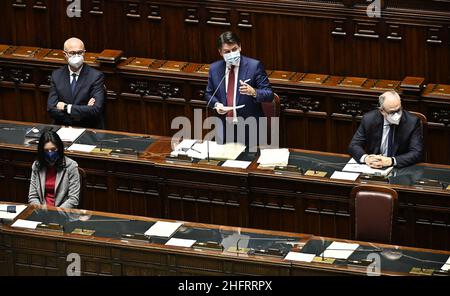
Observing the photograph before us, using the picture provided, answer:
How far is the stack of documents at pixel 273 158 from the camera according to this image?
12.3 m

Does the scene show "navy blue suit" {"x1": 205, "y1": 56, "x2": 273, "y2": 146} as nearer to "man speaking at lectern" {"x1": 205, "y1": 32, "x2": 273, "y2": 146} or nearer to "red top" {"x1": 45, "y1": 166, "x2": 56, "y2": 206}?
"man speaking at lectern" {"x1": 205, "y1": 32, "x2": 273, "y2": 146}

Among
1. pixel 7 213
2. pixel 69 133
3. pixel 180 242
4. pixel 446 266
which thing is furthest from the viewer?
pixel 69 133

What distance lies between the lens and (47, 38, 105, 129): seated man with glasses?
514 inches

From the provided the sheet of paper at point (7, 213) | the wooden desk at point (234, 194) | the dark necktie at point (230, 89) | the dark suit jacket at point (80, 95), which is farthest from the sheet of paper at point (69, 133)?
the dark necktie at point (230, 89)

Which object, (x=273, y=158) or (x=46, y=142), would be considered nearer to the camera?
(x=46, y=142)

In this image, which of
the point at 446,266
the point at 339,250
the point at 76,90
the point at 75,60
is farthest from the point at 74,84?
the point at 446,266

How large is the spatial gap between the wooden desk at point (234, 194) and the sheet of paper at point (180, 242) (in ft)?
3.97

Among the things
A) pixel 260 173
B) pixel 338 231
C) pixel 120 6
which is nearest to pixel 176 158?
pixel 260 173

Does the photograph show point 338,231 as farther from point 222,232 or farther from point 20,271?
point 20,271

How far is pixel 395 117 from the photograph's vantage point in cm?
1191

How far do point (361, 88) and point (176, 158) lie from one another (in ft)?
7.06

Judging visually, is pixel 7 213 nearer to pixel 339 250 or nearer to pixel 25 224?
pixel 25 224

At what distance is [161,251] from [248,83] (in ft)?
7.40

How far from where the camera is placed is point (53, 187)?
1196 cm
